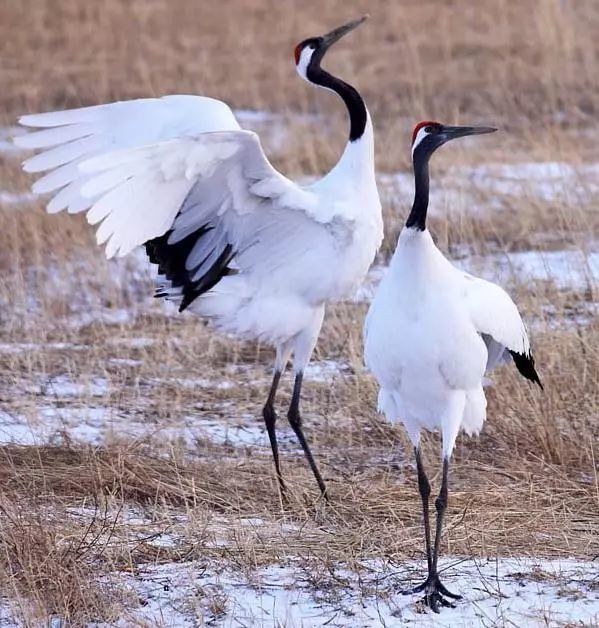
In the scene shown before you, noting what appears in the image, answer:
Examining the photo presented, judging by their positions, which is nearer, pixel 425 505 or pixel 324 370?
pixel 425 505

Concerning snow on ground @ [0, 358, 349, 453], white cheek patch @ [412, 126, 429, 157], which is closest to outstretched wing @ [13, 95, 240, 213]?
snow on ground @ [0, 358, 349, 453]

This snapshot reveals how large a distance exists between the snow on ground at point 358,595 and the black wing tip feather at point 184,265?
1.49 m

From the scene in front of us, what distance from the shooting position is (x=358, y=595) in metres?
4.22

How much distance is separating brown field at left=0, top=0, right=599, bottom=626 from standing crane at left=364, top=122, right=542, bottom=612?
41 centimetres

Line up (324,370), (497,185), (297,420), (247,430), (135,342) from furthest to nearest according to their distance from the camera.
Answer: (497,185) < (135,342) < (324,370) < (247,430) < (297,420)

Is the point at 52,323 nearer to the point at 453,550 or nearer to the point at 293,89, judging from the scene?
the point at 453,550

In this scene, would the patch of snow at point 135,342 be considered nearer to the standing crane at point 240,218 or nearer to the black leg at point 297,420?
the standing crane at point 240,218

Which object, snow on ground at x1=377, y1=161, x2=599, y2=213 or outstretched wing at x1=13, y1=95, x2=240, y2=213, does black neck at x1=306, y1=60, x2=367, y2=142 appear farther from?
snow on ground at x1=377, y1=161, x2=599, y2=213

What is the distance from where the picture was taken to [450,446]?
454 cm

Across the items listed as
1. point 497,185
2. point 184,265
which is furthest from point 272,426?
point 497,185

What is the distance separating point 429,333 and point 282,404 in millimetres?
2323

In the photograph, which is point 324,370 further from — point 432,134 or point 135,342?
point 432,134

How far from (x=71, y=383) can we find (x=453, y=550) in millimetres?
2554

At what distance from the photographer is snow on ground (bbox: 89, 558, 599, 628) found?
13.3 ft
